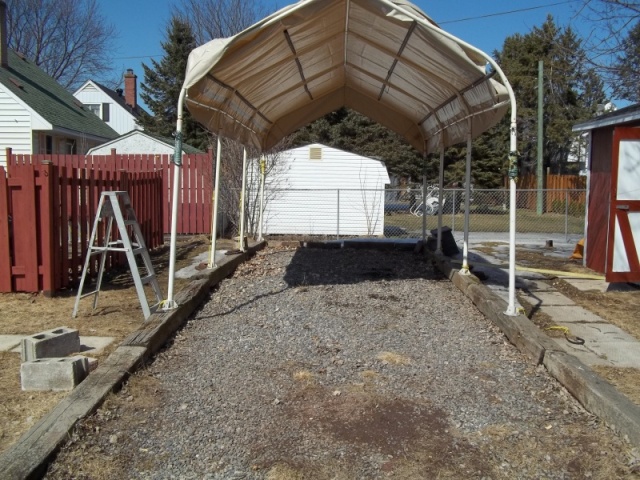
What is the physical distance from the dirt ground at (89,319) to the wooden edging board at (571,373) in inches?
21.5

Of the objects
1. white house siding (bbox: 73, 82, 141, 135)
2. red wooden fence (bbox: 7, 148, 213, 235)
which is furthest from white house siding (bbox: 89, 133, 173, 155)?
white house siding (bbox: 73, 82, 141, 135)

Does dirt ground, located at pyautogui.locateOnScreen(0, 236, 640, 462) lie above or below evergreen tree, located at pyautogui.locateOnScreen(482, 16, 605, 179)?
below

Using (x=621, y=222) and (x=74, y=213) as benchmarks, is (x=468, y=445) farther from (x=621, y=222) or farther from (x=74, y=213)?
(x=74, y=213)

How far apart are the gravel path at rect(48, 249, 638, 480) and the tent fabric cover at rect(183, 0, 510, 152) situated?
277 cm

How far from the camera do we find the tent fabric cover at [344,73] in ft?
19.8

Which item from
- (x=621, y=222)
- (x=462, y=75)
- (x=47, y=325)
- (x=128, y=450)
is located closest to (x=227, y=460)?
(x=128, y=450)

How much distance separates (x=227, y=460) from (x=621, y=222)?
24.1 feet

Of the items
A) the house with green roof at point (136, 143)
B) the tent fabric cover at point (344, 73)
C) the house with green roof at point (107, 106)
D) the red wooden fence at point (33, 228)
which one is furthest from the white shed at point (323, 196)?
the house with green roof at point (107, 106)

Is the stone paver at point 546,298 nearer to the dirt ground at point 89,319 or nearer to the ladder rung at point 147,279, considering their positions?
the dirt ground at point 89,319

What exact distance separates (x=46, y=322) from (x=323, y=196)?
1340 cm

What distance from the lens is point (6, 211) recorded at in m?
7.84

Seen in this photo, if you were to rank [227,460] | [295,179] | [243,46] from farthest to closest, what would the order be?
[295,179], [243,46], [227,460]

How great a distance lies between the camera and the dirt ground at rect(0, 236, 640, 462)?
4258mm

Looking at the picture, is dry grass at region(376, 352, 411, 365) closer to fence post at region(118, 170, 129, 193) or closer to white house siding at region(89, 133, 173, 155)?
fence post at region(118, 170, 129, 193)
